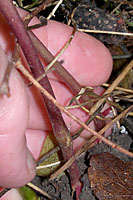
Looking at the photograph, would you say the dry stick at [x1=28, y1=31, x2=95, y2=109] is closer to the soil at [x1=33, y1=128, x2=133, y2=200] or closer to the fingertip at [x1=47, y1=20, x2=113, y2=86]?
the fingertip at [x1=47, y1=20, x2=113, y2=86]

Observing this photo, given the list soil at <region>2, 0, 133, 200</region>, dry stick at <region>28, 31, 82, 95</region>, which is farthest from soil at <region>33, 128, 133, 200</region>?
dry stick at <region>28, 31, 82, 95</region>

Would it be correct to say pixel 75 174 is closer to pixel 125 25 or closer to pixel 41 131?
pixel 41 131

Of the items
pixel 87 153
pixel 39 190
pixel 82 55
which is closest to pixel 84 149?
pixel 87 153

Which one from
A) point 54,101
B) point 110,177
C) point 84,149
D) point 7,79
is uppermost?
point 7,79

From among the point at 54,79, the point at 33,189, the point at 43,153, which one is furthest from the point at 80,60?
the point at 33,189

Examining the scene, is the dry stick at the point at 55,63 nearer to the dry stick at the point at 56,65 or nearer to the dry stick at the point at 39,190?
the dry stick at the point at 56,65

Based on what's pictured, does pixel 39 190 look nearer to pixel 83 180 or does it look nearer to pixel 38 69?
pixel 83 180

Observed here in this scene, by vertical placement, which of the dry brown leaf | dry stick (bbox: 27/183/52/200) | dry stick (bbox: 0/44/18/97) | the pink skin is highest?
dry stick (bbox: 0/44/18/97)
